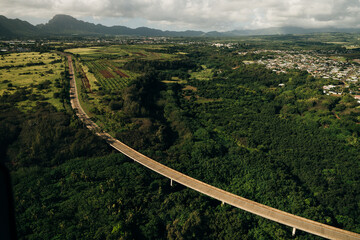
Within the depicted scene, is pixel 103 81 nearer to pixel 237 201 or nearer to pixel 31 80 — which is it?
pixel 31 80

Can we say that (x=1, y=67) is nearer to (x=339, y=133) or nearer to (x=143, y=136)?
(x=143, y=136)

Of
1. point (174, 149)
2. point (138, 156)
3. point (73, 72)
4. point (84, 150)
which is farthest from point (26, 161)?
point (73, 72)

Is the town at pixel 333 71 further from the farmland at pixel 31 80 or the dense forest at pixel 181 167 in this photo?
the farmland at pixel 31 80

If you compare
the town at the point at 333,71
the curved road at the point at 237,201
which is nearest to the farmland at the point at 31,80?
the curved road at the point at 237,201

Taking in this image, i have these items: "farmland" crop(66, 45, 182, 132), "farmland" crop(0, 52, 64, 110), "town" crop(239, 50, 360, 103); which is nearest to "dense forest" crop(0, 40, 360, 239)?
"farmland" crop(66, 45, 182, 132)

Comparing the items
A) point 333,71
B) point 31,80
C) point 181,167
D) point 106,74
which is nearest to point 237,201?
point 181,167
